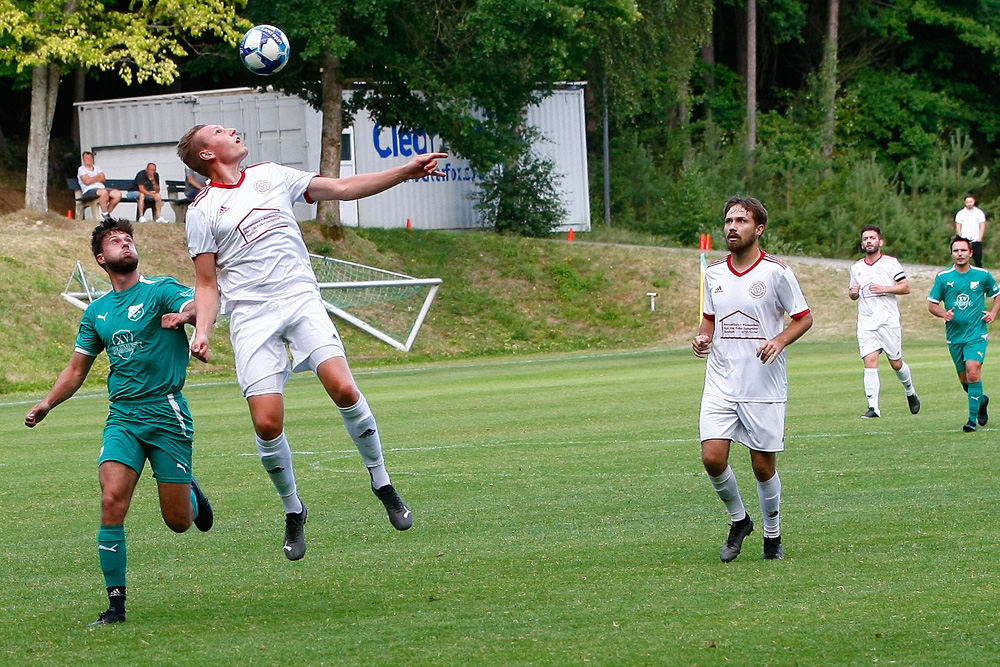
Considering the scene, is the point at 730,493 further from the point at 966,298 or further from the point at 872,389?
the point at 872,389

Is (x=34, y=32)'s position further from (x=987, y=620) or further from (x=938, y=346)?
(x=987, y=620)

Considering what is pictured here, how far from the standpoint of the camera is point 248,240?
7754 mm

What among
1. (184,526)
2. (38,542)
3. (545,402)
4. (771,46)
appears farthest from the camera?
(771,46)

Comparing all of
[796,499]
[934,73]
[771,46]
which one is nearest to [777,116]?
[771,46]

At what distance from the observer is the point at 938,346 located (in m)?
29.5

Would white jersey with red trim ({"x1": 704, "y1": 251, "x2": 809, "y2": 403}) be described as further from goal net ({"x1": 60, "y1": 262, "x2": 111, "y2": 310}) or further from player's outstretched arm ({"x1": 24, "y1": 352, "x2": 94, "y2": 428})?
goal net ({"x1": 60, "y1": 262, "x2": 111, "y2": 310})

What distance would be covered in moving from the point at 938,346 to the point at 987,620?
24429 millimetres

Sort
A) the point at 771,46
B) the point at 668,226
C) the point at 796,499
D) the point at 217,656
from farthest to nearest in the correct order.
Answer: the point at 771,46, the point at 668,226, the point at 796,499, the point at 217,656

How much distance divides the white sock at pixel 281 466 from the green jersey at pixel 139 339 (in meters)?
0.67

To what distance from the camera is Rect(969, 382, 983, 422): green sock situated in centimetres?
1418

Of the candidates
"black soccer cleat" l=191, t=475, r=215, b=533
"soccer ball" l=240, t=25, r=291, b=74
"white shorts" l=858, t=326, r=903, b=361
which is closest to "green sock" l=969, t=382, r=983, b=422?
"white shorts" l=858, t=326, r=903, b=361

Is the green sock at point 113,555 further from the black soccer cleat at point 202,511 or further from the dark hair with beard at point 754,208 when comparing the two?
the dark hair with beard at point 754,208

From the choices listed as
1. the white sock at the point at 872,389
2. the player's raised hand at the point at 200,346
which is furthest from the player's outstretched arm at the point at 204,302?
the white sock at the point at 872,389

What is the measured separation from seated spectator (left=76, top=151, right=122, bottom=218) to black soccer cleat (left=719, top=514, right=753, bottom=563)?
25.0 m
